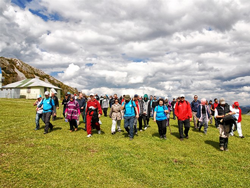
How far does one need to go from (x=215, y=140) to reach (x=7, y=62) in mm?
83390

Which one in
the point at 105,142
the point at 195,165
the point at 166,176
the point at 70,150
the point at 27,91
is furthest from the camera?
the point at 27,91

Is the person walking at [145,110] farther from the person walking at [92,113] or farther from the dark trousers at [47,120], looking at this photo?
the dark trousers at [47,120]

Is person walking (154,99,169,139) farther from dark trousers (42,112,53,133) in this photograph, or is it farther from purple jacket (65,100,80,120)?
dark trousers (42,112,53,133)

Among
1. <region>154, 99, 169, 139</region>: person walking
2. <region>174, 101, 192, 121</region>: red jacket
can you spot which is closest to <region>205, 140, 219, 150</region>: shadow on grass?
<region>174, 101, 192, 121</region>: red jacket

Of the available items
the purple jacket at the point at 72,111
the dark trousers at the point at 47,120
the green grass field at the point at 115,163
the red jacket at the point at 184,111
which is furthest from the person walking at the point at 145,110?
the dark trousers at the point at 47,120

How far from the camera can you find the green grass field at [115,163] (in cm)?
522

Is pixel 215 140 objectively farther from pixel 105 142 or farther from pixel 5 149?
pixel 5 149

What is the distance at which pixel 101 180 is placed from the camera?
5.24 m

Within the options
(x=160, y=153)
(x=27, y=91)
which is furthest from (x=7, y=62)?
(x=160, y=153)

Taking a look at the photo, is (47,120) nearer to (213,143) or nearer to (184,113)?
(184,113)

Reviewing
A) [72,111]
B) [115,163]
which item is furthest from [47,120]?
[115,163]

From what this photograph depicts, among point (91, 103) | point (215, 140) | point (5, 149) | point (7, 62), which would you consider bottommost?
point (215, 140)

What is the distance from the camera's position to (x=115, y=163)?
645 centimetres

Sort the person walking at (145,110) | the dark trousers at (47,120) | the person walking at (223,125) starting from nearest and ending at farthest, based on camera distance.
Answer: the person walking at (223,125) → the dark trousers at (47,120) → the person walking at (145,110)
